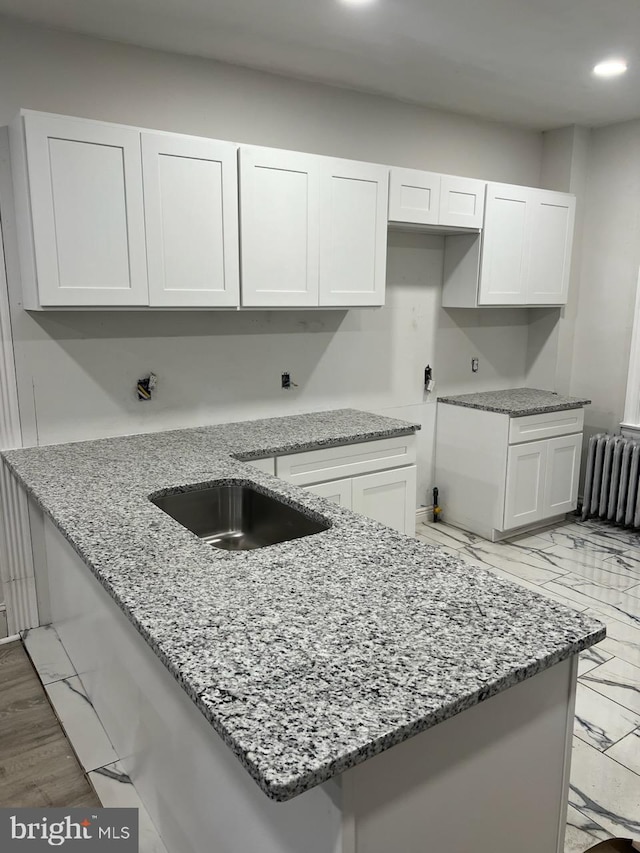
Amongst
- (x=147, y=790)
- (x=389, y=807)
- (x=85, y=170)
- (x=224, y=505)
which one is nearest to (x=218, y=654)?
Answer: (x=389, y=807)

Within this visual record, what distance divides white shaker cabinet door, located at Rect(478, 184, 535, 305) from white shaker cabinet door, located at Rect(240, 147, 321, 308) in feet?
4.32

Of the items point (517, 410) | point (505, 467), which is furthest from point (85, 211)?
point (505, 467)

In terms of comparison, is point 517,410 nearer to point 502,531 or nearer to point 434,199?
point 502,531

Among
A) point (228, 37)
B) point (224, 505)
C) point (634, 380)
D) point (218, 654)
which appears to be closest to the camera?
point (218, 654)

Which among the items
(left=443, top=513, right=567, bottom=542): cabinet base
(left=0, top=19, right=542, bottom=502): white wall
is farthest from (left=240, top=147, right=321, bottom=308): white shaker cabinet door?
(left=443, top=513, right=567, bottom=542): cabinet base

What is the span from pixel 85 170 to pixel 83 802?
2185 mm

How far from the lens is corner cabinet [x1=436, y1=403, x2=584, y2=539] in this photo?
12.9 ft

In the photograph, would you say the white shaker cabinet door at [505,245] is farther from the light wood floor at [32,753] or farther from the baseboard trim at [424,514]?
the light wood floor at [32,753]

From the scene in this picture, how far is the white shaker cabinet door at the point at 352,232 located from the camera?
3.02 metres

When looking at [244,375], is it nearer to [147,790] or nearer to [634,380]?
[147,790]

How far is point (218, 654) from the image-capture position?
116cm

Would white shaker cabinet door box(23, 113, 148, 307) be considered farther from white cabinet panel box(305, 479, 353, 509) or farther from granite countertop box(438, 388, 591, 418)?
granite countertop box(438, 388, 591, 418)

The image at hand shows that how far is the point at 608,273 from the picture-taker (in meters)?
4.30

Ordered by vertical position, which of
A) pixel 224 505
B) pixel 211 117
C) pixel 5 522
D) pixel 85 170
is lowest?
pixel 5 522
